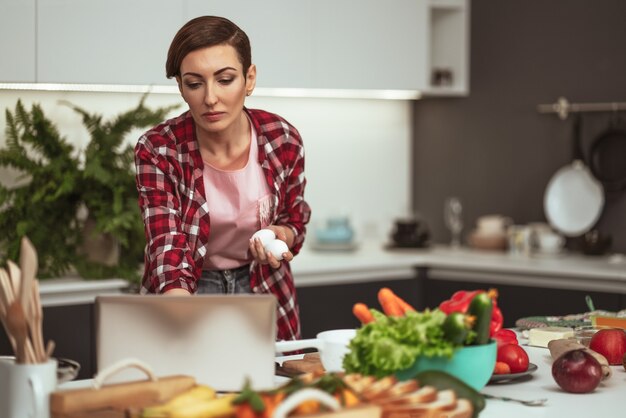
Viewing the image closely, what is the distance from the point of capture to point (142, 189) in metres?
2.37

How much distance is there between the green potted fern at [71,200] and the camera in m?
3.63

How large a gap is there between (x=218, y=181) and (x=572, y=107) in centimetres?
250

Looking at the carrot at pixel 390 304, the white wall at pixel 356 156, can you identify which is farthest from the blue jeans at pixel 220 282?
the white wall at pixel 356 156

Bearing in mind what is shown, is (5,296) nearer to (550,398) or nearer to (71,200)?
(550,398)

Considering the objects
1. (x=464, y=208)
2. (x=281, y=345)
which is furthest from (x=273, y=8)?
(x=281, y=345)

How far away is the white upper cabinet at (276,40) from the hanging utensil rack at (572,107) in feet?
1.58

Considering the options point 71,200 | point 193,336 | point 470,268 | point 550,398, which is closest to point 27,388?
A: point 193,336

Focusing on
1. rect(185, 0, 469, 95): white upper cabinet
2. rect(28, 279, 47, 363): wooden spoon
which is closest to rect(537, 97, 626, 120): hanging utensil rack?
rect(185, 0, 469, 95): white upper cabinet

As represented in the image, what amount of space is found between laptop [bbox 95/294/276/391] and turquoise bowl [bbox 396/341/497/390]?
0.79 feet

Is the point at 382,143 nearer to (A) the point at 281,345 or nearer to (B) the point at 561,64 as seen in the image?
(B) the point at 561,64

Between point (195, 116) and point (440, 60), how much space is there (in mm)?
2897

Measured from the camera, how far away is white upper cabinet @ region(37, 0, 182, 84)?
3788mm

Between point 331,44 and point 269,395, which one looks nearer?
point 269,395

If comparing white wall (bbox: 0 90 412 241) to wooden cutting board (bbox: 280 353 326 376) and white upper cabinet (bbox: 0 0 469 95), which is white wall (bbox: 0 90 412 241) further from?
wooden cutting board (bbox: 280 353 326 376)
